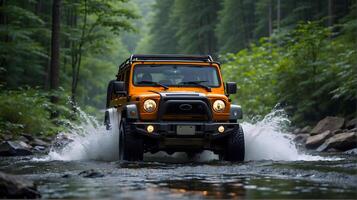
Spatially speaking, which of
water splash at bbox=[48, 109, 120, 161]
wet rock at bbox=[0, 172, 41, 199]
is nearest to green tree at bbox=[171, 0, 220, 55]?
water splash at bbox=[48, 109, 120, 161]

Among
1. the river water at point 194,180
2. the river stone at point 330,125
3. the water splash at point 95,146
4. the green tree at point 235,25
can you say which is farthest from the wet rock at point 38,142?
the green tree at point 235,25

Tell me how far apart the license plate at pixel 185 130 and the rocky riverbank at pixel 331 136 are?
5.62 meters

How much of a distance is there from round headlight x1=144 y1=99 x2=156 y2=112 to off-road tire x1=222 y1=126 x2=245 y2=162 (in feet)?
4.97

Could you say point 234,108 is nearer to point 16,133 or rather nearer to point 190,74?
point 190,74

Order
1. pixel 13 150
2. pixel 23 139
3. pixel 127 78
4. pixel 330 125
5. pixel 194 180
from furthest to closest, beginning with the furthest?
1. pixel 330 125
2. pixel 23 139
3. pixel 13 150
4. pixel 127 78
5. pixel 194 180

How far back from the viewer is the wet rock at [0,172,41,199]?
21.2 ft

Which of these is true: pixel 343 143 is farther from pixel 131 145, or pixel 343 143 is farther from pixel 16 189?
pixel 16 189

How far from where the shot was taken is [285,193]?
676 cm

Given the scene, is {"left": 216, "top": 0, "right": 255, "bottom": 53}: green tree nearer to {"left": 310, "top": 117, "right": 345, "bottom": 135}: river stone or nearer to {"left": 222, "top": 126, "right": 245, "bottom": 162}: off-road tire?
{"left": 310, "top": 117, "right": 345, "bottom": 135}: river stone

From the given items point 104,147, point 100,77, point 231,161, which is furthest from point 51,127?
point 100,77

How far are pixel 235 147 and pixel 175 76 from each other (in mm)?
1985

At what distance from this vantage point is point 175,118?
11.4 m

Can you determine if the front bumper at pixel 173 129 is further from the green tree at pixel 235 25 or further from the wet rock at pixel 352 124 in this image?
the green tree at pixel 235 25

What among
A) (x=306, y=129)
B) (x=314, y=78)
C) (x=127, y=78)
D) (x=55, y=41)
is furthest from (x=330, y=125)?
(x=55, y=41)
